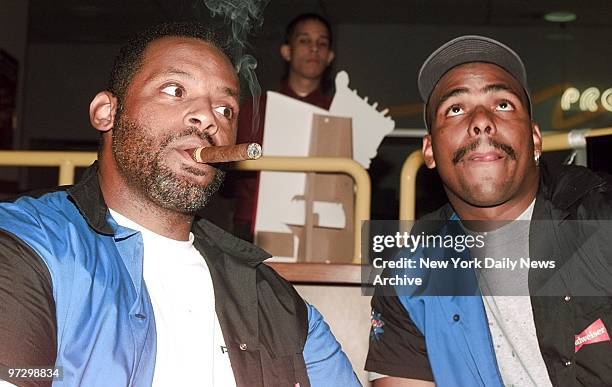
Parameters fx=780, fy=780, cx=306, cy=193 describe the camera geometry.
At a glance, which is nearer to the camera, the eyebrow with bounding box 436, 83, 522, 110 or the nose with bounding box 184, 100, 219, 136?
the nose with bounding box 184, 100, 219, 136

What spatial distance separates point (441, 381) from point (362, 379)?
0.33 meters

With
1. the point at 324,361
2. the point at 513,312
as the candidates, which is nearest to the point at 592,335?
the point at 513,312

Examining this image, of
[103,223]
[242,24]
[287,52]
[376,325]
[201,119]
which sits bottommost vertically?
[376,325]

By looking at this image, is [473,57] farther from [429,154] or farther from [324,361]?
[324,361]

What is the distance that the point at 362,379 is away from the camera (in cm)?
214

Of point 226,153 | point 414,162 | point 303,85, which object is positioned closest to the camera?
point 226,153

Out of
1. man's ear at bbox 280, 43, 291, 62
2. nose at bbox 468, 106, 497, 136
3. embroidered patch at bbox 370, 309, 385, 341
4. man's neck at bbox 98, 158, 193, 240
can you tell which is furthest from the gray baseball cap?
man's ear at bbox 280, 43, 291, 62

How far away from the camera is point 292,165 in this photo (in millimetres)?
2369

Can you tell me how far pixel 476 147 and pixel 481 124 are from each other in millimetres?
63

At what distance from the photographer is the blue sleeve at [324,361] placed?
1733mm

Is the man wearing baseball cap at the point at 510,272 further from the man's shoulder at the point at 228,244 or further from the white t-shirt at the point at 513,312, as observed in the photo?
the man's shoulder at the point at 228,244

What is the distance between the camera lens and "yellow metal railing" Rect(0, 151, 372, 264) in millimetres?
2314

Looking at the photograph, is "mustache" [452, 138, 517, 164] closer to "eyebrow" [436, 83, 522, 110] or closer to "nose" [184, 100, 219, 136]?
"eyebrow" [436, 83, 522, 110]

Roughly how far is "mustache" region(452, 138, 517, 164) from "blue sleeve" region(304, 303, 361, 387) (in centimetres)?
52
